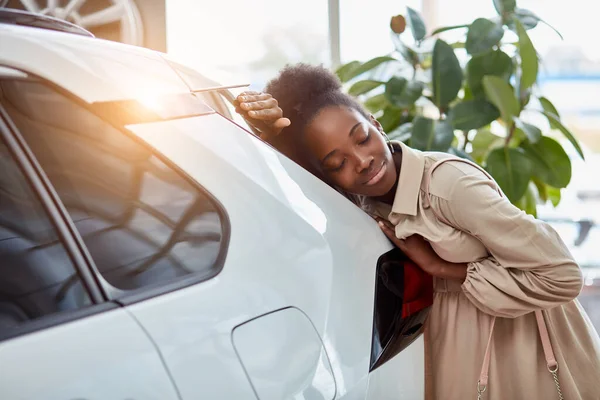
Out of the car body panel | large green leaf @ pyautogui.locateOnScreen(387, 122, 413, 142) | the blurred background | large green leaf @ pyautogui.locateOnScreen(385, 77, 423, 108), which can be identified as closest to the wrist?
the car body panel

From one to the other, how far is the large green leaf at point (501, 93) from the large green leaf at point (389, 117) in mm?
489

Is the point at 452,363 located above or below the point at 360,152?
below

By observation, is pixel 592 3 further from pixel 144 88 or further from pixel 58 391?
pixel 58 391

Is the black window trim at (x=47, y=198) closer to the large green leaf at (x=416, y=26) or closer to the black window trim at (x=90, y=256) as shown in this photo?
the black window trim at (x=90, y=256)

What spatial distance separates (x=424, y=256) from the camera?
139 cm

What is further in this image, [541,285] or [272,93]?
[272,93]

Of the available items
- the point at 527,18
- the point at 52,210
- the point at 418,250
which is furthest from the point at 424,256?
the point at 527,18

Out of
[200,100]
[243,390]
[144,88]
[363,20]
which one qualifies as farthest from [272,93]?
[363,20]

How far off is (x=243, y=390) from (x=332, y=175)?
2.46 ft

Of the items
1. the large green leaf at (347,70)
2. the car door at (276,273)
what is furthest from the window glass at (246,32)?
the car door at (276,273)

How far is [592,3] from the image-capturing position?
5363 mm

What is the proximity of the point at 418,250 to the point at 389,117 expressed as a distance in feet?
7.28

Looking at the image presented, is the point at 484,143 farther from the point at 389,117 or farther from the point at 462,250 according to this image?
the point at 462,250

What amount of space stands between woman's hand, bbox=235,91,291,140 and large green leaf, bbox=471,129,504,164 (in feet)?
7.24
